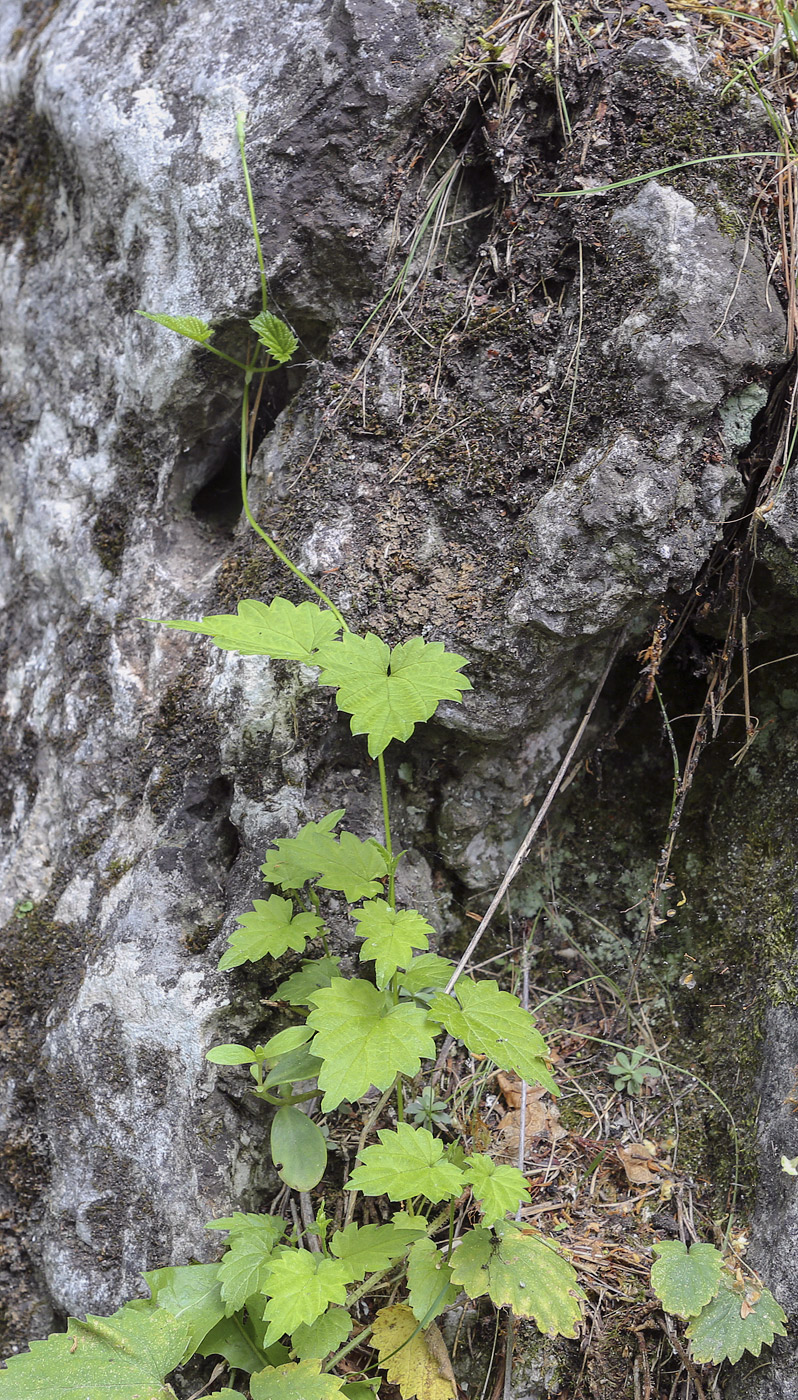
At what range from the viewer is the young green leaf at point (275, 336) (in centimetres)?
254

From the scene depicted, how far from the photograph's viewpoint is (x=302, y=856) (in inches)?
85.0

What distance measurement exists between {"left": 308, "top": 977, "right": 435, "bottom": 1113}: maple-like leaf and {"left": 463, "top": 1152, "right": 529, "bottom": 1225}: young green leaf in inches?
11.8

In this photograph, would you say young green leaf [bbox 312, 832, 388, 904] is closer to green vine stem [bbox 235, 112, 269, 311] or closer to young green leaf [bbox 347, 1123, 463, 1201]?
young green leaf [bbox 347, 1123, 463, 1201]

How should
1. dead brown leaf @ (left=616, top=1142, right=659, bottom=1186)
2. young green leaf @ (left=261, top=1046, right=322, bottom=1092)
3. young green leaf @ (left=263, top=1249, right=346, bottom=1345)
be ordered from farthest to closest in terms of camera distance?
1. dead brown leaf @ (left=616, top=1142, right=659, bottom=1186)
2. young green leaf @ (left=261, top=1046, right=322, bottom=1092)
3. young green leaf @ (left=263, top=1249, right=346, bottom=1345)

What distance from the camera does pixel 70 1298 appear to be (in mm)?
2398

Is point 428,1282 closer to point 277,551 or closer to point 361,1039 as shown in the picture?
point 361,1039

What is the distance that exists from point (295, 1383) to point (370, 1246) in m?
0.29

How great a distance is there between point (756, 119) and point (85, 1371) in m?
3.49

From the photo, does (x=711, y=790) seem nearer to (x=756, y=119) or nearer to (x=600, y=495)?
(x=600, y=495)

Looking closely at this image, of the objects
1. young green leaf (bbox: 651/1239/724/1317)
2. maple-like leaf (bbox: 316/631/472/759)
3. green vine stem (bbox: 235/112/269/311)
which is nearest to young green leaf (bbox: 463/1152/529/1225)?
young green leaf (bbox: 651/1239/724/1317)

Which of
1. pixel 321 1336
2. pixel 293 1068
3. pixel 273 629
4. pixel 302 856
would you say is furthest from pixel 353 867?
pixel 321 1336

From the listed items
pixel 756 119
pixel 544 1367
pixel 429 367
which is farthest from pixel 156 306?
pixel 544 1367

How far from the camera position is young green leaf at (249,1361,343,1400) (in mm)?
1845

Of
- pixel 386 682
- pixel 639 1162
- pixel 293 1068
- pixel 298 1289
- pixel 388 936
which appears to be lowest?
pixel 639 1162
